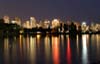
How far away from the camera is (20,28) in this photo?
151125mm

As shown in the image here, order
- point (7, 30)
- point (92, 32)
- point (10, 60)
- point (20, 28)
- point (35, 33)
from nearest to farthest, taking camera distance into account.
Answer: point (10, 60) < point (7, 30) < point (20, 28) < point (35, 33) < point (92, 32)

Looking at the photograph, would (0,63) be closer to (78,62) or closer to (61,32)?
(78,62)

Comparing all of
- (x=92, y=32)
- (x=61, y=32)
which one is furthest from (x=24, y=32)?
(x=92, y=32)

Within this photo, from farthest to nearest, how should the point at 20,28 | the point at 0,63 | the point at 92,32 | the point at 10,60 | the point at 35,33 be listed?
the point at 92,32 → the point at 35,33 → the point at 20,28 → the point at 10,60 → the point at 0,63

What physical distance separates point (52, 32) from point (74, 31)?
10.7m

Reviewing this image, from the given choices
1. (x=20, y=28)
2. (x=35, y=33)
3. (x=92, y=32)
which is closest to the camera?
(x=20, y=28)

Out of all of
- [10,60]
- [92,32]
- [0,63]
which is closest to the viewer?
[0,63]

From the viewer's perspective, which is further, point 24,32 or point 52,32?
point 52,32

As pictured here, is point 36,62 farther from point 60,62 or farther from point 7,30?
point 7,30

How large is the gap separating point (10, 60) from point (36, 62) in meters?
3.47

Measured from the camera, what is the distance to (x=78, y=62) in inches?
1441

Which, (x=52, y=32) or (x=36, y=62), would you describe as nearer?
(x=36, y=62)

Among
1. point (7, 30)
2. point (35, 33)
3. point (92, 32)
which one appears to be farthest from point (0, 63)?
point (92, 32)

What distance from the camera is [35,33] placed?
543ft
